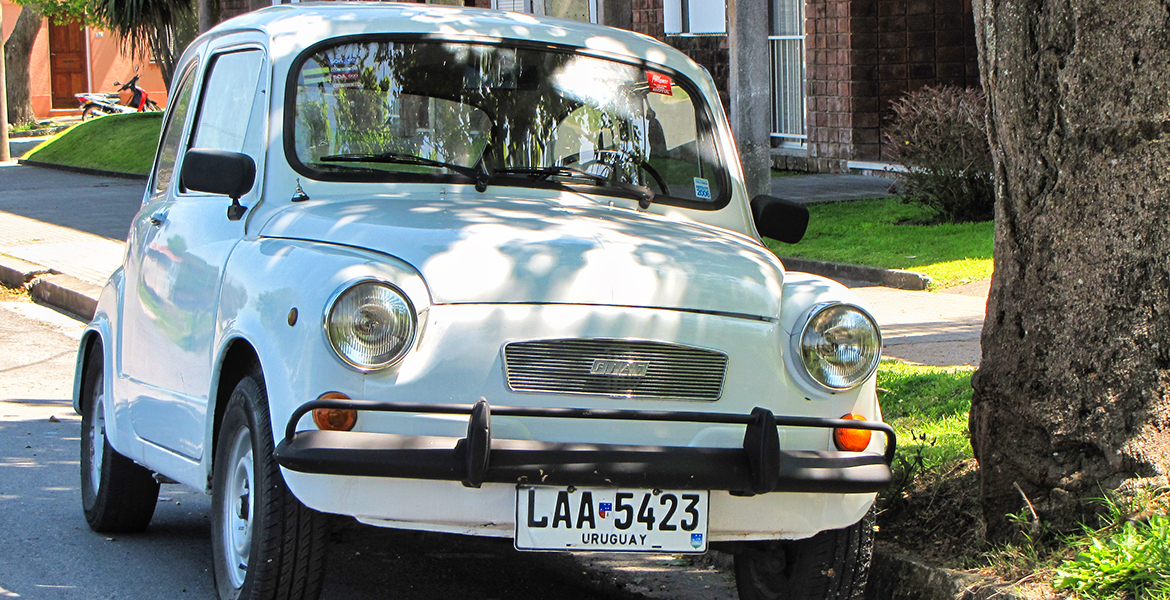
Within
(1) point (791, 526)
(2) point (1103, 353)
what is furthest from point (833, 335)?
(2) point (1103, 353)

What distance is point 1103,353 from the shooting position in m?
4.15

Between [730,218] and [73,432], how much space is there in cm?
400

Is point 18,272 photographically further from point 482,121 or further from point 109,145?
point 109,145

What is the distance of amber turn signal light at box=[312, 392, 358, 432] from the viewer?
3.54 metres

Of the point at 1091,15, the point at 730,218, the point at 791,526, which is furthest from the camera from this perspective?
the point at 730,218

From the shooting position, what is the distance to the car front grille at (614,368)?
3.64 m

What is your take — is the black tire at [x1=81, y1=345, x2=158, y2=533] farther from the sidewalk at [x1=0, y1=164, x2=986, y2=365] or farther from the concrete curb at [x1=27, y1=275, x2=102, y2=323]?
the concrete curb at [x1=27, y1=275, x2=102, y2=323]

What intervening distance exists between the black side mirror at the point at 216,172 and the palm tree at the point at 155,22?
75.9ft

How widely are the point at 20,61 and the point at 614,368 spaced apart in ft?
105

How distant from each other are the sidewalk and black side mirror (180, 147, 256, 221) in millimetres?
2797

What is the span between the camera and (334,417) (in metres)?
3.55

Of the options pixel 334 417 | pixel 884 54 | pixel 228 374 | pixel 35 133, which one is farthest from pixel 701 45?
pixel 334 417

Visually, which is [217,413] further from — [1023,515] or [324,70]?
[1023,515]

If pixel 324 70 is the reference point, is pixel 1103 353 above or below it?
below
